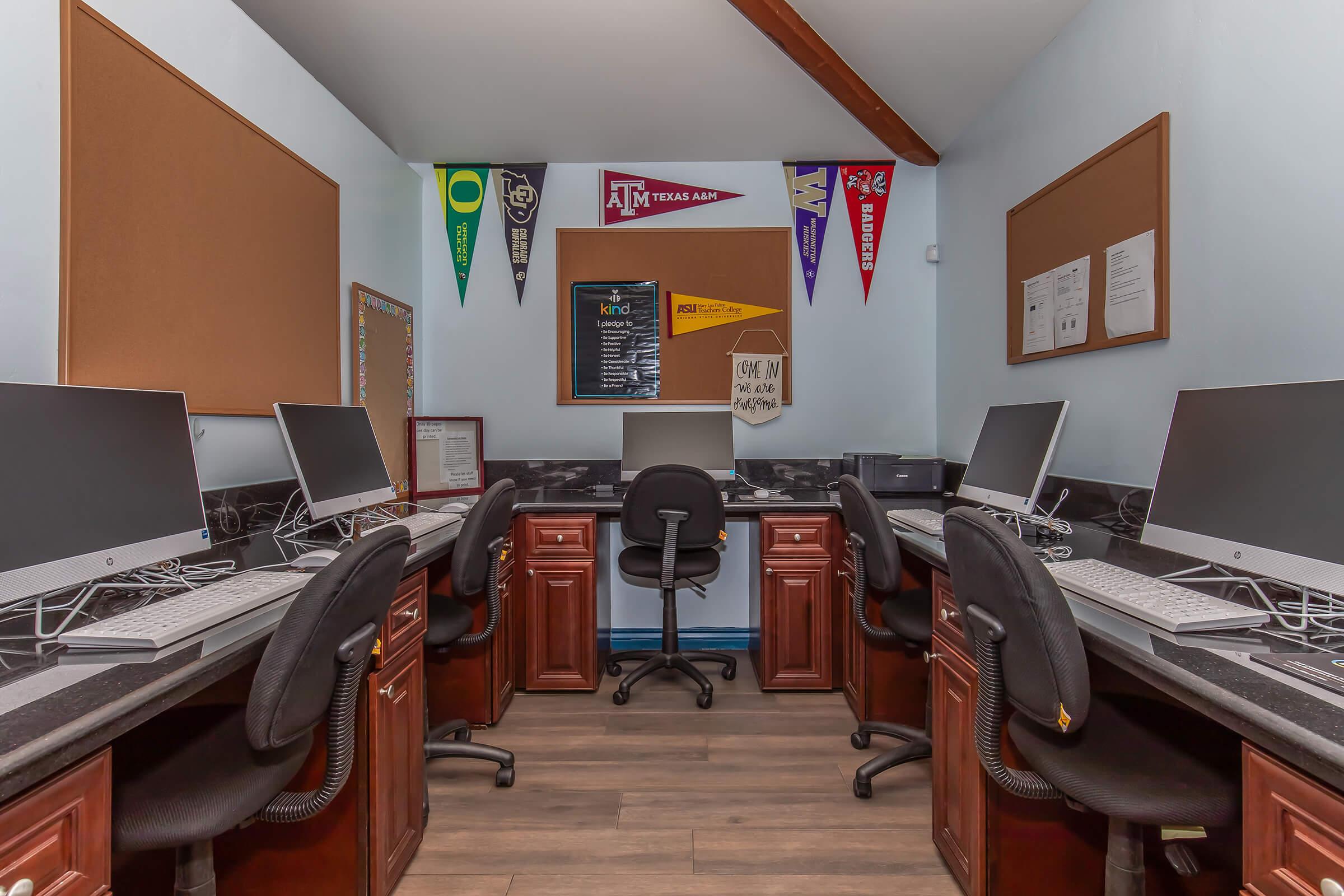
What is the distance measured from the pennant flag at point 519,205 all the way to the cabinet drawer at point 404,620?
2.16 metres

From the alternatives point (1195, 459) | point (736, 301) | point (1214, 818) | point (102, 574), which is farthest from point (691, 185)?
point (1214, 818)

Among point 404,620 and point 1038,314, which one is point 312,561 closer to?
point 404,620

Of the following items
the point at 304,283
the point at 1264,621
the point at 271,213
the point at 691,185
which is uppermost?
the point at 691,185

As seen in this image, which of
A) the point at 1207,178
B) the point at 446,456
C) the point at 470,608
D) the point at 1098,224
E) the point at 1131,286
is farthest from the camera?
the point at 446,456

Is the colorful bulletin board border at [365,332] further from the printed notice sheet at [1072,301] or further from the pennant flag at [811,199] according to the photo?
the printed notice sheet at [1072,301]

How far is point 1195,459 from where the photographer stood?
1450 mm

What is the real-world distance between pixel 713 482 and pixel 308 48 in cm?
242

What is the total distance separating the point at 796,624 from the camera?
9.38 ft

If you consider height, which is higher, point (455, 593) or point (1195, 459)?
point (1195, 459)

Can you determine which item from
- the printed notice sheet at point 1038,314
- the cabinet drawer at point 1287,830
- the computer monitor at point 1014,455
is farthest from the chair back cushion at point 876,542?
the cabinet drawer at point 1287,830

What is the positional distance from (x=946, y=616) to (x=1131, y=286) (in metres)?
1.27

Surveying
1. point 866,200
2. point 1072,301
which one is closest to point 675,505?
point 1072,301

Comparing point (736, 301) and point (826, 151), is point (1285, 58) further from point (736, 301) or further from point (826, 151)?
point (736, 301)

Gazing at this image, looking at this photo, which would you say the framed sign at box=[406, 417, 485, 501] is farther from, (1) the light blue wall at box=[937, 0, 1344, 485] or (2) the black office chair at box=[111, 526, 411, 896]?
(1) the light blue wall at box=[937, 0, 1344, 485]
